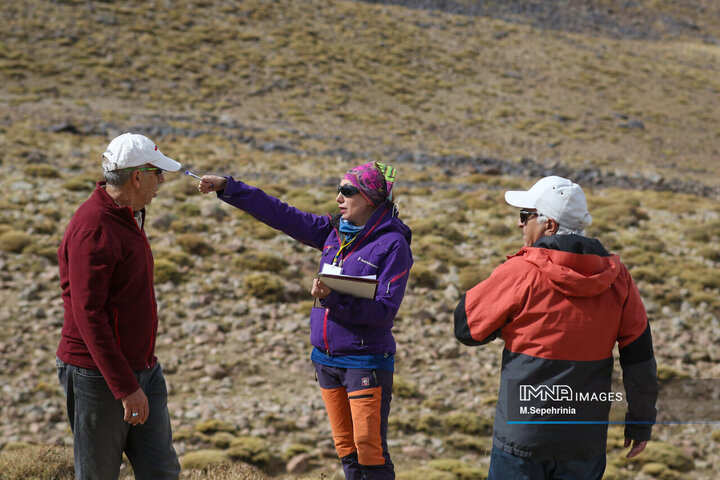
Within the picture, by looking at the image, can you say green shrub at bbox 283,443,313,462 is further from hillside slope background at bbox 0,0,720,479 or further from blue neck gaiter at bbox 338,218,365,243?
blue neck gaiter at bbox 338,218,365,243

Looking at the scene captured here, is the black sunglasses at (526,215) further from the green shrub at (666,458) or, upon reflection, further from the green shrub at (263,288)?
the green shrub at (263,288)

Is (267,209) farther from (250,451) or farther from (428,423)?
(428,423)

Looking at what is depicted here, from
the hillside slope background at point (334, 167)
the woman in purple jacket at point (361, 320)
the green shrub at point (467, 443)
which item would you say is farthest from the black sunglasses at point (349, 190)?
the green shrub at point (467, 443)

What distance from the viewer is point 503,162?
25.4 m

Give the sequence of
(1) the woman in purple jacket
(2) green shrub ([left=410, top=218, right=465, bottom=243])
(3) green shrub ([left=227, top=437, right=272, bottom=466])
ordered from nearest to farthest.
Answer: (1) the woman in purple jacket, (3) green shrub ([left=227, top=437, right=272, bottom=466]), (2) green shrub ([left=410, top=218, right=465, bottom=243])

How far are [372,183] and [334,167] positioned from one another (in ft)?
61.3

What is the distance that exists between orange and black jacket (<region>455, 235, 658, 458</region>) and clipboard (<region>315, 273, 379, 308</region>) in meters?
0.50

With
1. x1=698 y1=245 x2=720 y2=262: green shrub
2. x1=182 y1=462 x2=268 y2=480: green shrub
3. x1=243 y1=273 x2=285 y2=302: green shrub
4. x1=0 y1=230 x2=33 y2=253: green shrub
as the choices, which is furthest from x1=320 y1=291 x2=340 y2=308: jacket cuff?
x1=698 y1=245 x2=720 y2=262: green shrub

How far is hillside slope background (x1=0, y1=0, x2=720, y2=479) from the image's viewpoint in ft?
26.2

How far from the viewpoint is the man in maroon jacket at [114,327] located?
2.79 m

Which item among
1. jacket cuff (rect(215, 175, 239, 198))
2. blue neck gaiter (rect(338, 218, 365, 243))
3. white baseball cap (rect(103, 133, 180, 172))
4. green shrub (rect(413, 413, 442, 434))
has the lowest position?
green shrub (rect(413, 413, 442, 434))

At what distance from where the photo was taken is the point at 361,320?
3.16m

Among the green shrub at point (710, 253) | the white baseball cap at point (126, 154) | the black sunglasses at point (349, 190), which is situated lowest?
the green shrub at point (710, 253)

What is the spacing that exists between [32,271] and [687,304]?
1115 cm
